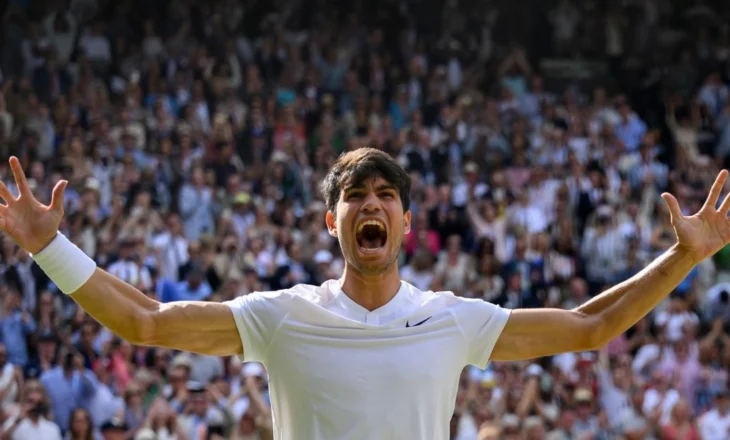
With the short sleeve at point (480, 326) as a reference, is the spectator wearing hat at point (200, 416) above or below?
above

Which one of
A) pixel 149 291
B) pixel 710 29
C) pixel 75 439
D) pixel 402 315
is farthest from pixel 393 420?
pixel 710 29

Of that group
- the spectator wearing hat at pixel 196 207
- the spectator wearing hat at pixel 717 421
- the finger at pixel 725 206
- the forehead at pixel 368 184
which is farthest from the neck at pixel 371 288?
the spectator wearing hat at pixel 196 207

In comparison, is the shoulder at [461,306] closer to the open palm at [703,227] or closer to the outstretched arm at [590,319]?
the outstretched arm at [590,319]

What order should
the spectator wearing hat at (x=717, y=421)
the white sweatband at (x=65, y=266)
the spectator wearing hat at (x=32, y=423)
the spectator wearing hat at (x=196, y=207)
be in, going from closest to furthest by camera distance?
the white sweatband at (x=65, y=266), the spectator wearing hat at (x=32, y=423), the spectator wearing hat at (x=717, y=421), the spectator wearing hat at (x=196, y=207)

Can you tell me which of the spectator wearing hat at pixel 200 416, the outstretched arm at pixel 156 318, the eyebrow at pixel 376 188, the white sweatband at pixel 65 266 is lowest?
the outstretched arm at pixel 156 318

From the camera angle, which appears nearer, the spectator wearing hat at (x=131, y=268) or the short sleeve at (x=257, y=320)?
the short sleeve at (x=257, y=320)

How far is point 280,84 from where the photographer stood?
18.7m

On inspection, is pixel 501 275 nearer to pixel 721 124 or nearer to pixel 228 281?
pixel 228 281

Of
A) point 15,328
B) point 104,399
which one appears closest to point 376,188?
point 104,399

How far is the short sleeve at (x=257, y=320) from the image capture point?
15.2 feet

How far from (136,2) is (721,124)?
7.64 m

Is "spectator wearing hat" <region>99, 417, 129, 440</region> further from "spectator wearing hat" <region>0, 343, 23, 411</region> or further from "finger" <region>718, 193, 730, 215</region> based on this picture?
"finger" <region>718, 193, 730, 215</region>

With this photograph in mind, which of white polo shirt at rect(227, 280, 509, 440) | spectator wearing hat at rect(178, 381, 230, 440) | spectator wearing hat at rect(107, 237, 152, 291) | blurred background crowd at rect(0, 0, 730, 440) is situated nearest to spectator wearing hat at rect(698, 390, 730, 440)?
blurred background crowd at rect(0, 0, 730, 440)

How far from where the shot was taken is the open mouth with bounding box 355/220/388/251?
15.2 feet
